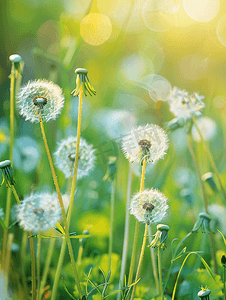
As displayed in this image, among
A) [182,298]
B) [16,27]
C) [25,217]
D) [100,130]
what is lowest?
[182,298]

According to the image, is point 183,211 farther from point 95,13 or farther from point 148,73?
point 148,73

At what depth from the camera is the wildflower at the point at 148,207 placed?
376 mm

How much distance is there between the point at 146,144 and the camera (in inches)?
16.0

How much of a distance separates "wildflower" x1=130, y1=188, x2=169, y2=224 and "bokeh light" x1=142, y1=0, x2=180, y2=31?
105 centimetres

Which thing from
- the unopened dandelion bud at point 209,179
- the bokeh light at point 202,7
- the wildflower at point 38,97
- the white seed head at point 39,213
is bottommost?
the white seed head at point 39,213

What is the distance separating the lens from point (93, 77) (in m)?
1.62

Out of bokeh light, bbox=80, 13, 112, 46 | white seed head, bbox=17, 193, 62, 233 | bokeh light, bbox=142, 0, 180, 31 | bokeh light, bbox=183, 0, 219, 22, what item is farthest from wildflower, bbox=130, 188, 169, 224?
bokeh light, bbox=80, 13, 112, 46

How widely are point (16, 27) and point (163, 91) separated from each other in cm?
108

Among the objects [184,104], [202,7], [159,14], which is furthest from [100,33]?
[184,104]

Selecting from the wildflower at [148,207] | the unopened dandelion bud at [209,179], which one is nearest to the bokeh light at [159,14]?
the unopened dandelion bud at [209,179]

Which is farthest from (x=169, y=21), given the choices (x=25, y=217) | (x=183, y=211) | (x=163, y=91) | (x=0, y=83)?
(x=25, y=217)

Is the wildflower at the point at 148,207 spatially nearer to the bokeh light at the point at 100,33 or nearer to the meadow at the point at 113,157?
the meadow at the point at 113,157

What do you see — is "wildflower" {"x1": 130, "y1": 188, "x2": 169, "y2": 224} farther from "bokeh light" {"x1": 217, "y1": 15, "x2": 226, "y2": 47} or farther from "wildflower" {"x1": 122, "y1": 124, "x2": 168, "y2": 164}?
"bokeh light" {"x1": 217, "y1": 15, "x2": 226, "y2": 47}

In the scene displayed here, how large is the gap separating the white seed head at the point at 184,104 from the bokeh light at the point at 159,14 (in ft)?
2.70
